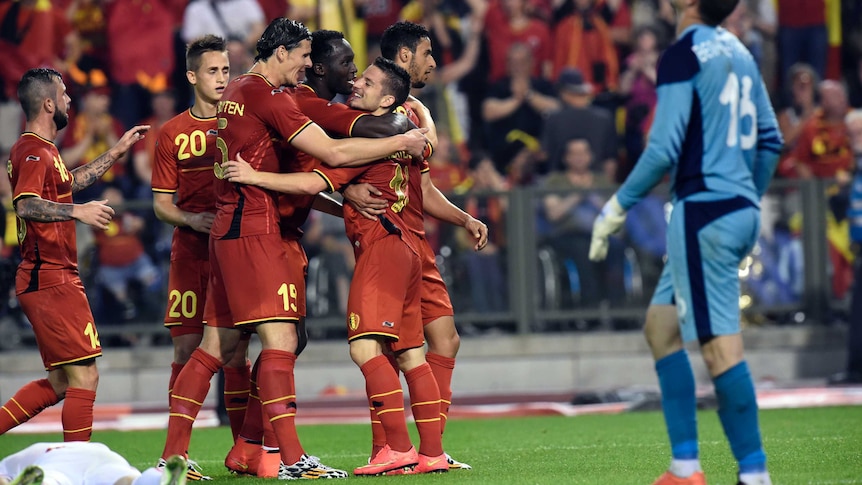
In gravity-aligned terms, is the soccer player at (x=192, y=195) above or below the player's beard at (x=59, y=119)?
below

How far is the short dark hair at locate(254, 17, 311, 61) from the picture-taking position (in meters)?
7.67

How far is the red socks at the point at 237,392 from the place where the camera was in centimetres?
846

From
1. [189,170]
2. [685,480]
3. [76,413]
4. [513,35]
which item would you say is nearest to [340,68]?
[189,170]

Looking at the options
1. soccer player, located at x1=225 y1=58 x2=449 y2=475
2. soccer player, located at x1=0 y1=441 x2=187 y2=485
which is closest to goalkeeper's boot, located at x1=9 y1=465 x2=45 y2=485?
soccer player, located at x1=0 y1=441 x2=187 y2=485

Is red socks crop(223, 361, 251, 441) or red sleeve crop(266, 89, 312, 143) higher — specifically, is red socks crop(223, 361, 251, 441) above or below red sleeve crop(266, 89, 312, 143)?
below

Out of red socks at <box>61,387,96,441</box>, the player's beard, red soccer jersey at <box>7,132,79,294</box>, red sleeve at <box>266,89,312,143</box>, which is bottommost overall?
red socks at <box>61,387,96,441</box>

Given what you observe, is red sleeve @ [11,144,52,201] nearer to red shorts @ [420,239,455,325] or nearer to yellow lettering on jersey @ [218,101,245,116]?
yellow lettering on jersey @ [218,101,245,116]

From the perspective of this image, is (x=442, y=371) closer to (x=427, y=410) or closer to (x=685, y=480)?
(x=427, y=410)

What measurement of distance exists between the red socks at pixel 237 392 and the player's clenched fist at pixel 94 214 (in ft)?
4.19

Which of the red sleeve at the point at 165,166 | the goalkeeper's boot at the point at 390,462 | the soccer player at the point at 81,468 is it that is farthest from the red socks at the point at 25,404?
the soccer player at the point at 81,468

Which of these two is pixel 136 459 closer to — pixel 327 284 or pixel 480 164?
pixel 327 284

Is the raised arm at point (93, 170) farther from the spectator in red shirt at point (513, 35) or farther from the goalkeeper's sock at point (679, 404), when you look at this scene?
the spectator in red shirt at point (513, 35)

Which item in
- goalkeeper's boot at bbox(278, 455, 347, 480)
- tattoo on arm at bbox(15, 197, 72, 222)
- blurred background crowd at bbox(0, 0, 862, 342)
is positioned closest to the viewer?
goalkeeper's boot at bbox(278, 455, 347, 480)

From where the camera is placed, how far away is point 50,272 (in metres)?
8.31
